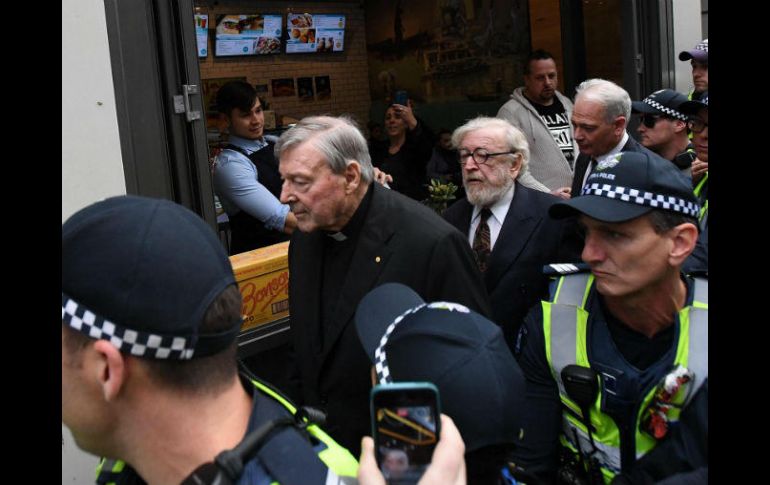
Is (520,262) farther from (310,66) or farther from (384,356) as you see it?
(310,66)

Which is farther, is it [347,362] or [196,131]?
[196,131]

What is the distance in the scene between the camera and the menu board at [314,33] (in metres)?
8.41

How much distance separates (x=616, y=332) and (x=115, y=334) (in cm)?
146

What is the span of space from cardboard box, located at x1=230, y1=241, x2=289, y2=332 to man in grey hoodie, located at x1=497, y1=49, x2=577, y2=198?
2.34 m

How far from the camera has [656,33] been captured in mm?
6805

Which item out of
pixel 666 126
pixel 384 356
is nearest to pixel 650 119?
pixel 666 126

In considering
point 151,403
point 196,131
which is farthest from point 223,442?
point 196,131

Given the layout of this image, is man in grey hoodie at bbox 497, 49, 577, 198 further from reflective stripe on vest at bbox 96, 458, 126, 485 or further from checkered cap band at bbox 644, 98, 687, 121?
reflective stripe on vest at bbox 96, 458, 126, 485

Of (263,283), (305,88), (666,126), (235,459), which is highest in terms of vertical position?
(305,88)

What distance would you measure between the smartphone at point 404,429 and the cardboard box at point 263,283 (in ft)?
9.30

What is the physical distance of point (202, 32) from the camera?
737cm

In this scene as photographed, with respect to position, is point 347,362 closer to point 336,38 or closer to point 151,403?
point 151,403

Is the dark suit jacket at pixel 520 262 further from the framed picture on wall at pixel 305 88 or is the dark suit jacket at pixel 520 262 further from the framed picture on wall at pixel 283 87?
the framed picture on wall at pixel 305 88
